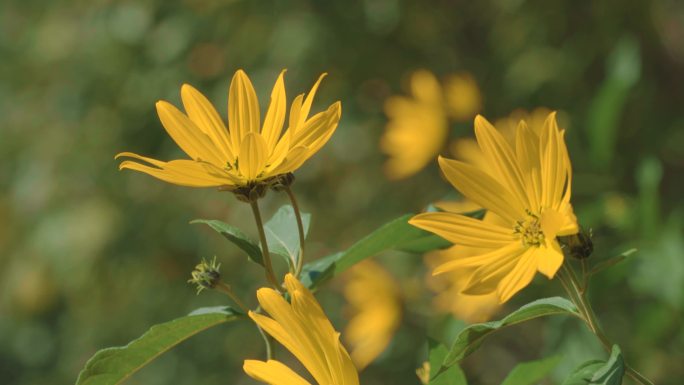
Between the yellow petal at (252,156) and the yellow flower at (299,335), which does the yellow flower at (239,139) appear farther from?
the yellow flower at (299,335)

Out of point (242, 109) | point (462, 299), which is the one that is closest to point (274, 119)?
point (242, 109)

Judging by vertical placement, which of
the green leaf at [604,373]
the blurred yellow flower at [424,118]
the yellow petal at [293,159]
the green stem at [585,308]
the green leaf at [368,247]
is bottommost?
the blurred yellow flower at [424,118]

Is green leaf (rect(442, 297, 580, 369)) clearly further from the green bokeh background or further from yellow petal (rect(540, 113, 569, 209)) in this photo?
the green bokeh background

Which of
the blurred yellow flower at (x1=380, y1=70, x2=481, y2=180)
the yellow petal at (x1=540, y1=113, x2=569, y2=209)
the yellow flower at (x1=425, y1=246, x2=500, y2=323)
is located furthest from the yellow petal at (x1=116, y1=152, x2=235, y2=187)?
the blurred yellow flower at (x1=380, y1=70, x2=481, y2=180)

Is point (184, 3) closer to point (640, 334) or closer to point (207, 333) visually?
point (207, 333)

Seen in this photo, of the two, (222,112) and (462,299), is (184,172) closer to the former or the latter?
(462,299)

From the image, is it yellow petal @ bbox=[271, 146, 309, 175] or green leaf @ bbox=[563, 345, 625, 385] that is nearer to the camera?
green leaf @ bbox=[563, 345, 625, 385]

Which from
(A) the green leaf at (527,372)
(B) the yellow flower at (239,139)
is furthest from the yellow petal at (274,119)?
(A) the green leaf at (527,372)
